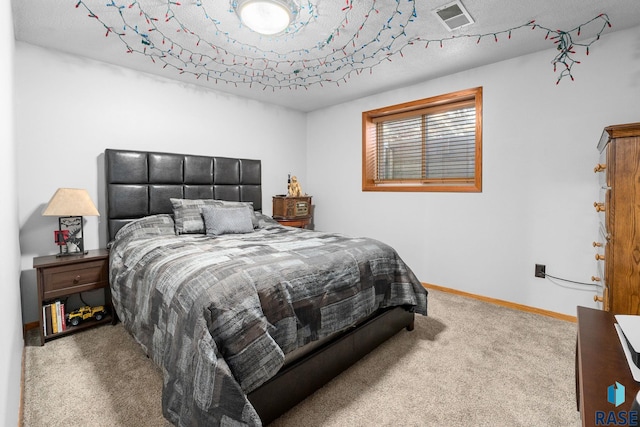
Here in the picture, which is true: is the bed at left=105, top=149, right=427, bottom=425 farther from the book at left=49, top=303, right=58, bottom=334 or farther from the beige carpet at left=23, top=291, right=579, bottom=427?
the book at left=49, top=303, right=58, bottom=334

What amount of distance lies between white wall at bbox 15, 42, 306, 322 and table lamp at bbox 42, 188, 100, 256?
4.8 inches

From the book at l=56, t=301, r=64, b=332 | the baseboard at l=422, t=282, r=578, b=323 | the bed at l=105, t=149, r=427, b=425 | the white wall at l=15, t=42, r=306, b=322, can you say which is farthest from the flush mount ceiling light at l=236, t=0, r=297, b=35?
the baseboard at l=422, t=282, r=578, b=323

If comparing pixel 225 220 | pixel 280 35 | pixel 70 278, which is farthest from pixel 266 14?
pixel 70 278

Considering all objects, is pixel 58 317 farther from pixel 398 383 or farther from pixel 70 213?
pixel 398 383

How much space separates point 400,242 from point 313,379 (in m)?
2.43

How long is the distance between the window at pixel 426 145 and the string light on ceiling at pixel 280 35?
80cm

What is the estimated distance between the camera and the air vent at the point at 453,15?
6.91 ft

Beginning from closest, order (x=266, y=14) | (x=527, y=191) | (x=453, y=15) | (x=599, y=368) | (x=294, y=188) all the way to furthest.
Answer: (x=599, y=368) < (x=266, y=14) < (x=453, y=15) < (x=527, y=191) < (x=294, y=188)

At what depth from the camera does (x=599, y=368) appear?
2.84ft

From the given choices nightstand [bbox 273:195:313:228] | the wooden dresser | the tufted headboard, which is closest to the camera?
the wooden dresser

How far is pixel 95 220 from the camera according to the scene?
2951mm

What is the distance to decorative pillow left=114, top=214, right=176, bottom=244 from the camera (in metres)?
2.74

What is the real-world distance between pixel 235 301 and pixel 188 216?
1.79m

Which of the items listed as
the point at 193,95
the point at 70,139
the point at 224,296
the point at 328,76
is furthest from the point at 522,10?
the point at 70,139
